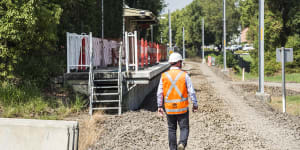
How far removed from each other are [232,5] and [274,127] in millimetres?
81618

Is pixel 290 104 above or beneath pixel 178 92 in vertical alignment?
beneath

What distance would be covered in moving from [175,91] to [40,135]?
2456mm

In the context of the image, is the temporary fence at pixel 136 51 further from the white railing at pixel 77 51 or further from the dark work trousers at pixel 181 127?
the dark work trousers at pixel 181 127

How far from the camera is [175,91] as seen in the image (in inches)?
260

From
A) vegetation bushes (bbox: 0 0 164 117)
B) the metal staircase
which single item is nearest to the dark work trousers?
the metal staircase

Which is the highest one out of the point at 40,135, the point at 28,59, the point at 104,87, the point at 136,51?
the point at 136,51

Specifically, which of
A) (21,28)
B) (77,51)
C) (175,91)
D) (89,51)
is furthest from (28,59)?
(175,91)

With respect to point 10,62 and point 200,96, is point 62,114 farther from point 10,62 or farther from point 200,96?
point 200,96

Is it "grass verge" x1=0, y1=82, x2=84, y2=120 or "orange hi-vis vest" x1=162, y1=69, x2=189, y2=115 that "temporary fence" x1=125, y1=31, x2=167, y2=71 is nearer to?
"grass verge" x1=0, y1=82, x2=84, y2=120

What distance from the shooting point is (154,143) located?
852 cm

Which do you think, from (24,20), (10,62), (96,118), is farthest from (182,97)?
(10,62)

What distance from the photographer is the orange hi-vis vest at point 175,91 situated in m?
6.59

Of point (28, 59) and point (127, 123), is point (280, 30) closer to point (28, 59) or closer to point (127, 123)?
point (28, 59)

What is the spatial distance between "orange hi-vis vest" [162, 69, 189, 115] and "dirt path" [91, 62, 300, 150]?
1740 mm
